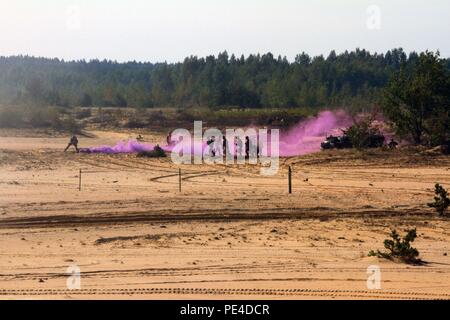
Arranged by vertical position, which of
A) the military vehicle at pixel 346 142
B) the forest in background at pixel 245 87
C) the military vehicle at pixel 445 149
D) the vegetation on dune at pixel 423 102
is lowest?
the military vehicle at pixel 445 149

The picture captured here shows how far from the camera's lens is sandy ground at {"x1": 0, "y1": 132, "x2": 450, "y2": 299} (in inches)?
422

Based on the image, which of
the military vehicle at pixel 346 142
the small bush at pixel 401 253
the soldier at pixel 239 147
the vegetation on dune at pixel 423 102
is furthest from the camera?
the military vehicle at pixel 346 142

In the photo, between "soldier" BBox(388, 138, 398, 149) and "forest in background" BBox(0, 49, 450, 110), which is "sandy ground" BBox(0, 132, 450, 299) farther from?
"forest in background" BBox(0, 49, 450, 110)

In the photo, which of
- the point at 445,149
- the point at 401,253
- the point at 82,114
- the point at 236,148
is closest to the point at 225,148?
the point at 236,148

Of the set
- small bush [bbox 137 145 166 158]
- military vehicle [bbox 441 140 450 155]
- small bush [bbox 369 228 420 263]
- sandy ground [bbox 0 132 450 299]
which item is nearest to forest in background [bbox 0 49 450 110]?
military vehicle [bbox 441 140 450 155]

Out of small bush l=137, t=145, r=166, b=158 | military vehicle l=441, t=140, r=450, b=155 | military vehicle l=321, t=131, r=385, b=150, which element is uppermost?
military vehicle l=321, t=131, r=385, b=150

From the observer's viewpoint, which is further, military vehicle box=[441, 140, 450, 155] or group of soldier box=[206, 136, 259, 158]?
group of soldier box=[206, 136, 259, 158]

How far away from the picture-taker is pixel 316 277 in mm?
11203

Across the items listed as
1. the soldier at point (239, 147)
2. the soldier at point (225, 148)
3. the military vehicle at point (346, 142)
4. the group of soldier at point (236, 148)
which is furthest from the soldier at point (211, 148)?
the military vehicle at point (346, 142)

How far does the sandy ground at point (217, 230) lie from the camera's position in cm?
1073

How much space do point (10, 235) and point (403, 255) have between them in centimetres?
746

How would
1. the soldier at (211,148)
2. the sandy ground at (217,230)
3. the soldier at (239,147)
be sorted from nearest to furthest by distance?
the sandy ground at (217,230), the soldier at (211,148), the soldier at (239,147)

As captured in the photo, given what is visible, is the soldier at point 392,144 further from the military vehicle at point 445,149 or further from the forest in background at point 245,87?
the forest in background at point 245,87
